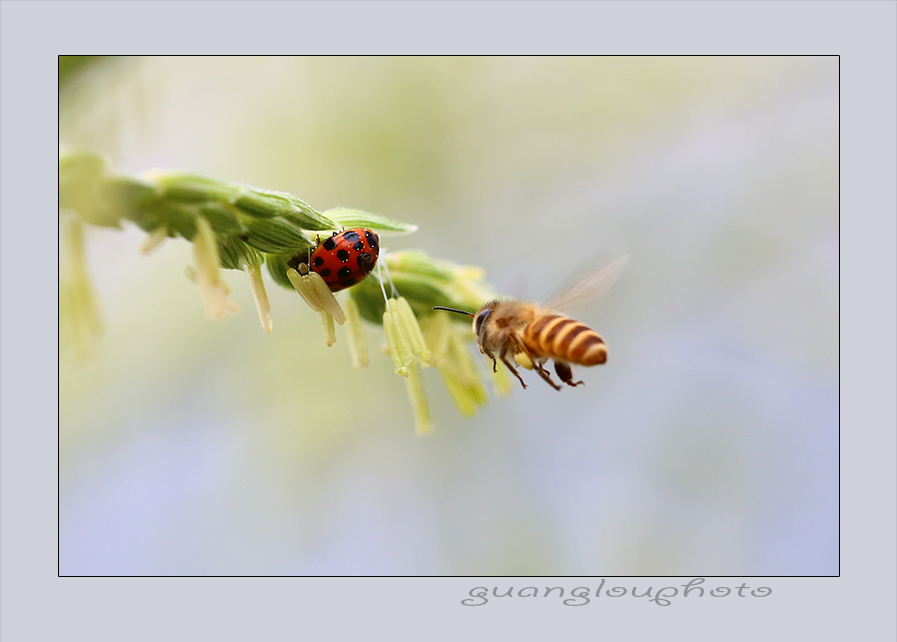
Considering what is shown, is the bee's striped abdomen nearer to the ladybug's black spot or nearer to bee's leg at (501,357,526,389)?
bee's leg at (501,357,526,389)

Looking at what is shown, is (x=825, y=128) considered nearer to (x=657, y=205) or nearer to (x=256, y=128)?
(x=657, y=205)

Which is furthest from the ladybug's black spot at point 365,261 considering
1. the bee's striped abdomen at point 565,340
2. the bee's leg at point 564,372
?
the bee's leg at point 564,372

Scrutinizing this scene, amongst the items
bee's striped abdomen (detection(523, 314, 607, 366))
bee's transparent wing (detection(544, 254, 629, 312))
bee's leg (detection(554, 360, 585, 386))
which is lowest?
bee's leg (detection(554, 360, 585, 386))

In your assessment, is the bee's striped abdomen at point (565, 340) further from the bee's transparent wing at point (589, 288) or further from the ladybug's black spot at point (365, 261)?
the ladybug's black spot at point (365, 261)

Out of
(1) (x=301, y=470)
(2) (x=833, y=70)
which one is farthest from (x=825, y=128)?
(1) (x=301, y=470)

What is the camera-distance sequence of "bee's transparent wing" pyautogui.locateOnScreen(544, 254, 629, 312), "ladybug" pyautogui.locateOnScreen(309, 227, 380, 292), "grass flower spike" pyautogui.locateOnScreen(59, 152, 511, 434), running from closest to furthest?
"grass flower spike" pyautogui.locateOnScreen(59, 152, 511, 434) → "ladybug" pyautogui.locateOnScreen(309, 227, 380, 292) → "bee's transparent wing" pyautogui.locateOnScreen(544, 254, 629, 312)

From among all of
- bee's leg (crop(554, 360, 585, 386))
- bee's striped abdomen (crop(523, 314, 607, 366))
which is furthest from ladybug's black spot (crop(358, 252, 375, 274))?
bee's leg (crop(554, 360, 585, 386))
